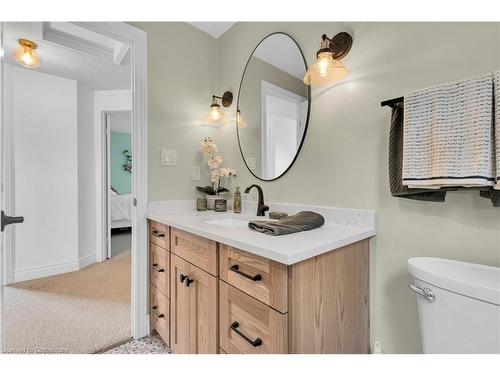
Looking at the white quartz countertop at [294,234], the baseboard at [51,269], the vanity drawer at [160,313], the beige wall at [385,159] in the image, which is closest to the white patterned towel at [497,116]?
the beige wall at [385,159]

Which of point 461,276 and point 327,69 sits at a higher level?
point 327,69

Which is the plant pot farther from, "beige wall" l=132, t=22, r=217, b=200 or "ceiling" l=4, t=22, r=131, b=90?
"ceiling" l=4, t=22, r=131, b=90

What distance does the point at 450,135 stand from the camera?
34.5 inches

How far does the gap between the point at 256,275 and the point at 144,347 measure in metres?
1.18

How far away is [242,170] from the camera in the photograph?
1889mm

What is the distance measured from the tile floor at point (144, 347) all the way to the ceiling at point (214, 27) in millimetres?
2337

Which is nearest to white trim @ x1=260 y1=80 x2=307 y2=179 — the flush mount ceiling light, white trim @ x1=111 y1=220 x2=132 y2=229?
the flush mount ceiling light

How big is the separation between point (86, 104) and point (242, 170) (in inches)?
91.6

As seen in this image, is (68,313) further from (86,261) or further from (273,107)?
(273,107)

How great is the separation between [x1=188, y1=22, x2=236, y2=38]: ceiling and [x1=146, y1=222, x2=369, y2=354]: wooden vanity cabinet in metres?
1.65

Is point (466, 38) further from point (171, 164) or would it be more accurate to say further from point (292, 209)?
point (171, 164)

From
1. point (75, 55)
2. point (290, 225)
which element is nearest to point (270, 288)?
point (290, 225)

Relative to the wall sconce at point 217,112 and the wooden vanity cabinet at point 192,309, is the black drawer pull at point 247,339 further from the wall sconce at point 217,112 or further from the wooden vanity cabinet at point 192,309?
the wall sconce at point 217,112
